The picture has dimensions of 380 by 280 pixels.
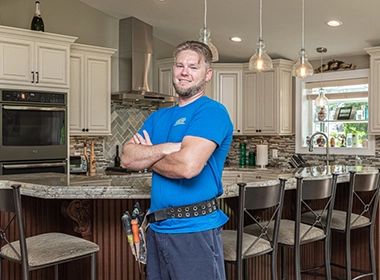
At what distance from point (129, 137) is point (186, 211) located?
4.41 meters

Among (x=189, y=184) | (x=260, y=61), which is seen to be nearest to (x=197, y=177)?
(x=189, y=184)

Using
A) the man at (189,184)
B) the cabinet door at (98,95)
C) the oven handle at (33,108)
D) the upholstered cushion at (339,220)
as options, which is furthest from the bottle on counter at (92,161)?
the man at (189,184)

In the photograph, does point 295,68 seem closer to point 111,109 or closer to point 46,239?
point 46,239

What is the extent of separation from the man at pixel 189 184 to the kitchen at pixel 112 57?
3667 millimetres

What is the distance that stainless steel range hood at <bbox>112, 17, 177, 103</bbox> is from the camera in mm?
5711

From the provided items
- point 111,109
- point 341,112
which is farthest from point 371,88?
point 111,109

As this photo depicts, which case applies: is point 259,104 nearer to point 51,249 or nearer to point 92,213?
point 92,213

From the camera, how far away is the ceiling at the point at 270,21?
4.62 m

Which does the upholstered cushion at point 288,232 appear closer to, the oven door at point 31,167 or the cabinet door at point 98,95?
the oven door at point 31,167

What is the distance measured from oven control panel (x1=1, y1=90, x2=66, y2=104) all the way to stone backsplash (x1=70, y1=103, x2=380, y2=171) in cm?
82

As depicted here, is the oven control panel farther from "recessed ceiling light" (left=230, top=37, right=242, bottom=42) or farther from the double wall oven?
"recessed ceiling light" (left=230, top=37, right=242, bottom=42)

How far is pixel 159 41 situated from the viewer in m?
6.47

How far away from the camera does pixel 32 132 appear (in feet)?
15.2

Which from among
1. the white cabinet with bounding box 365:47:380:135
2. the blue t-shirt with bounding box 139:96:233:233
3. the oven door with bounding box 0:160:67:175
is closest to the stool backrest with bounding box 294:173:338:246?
the blue t-shirt with bounding box 139:96:233:233
